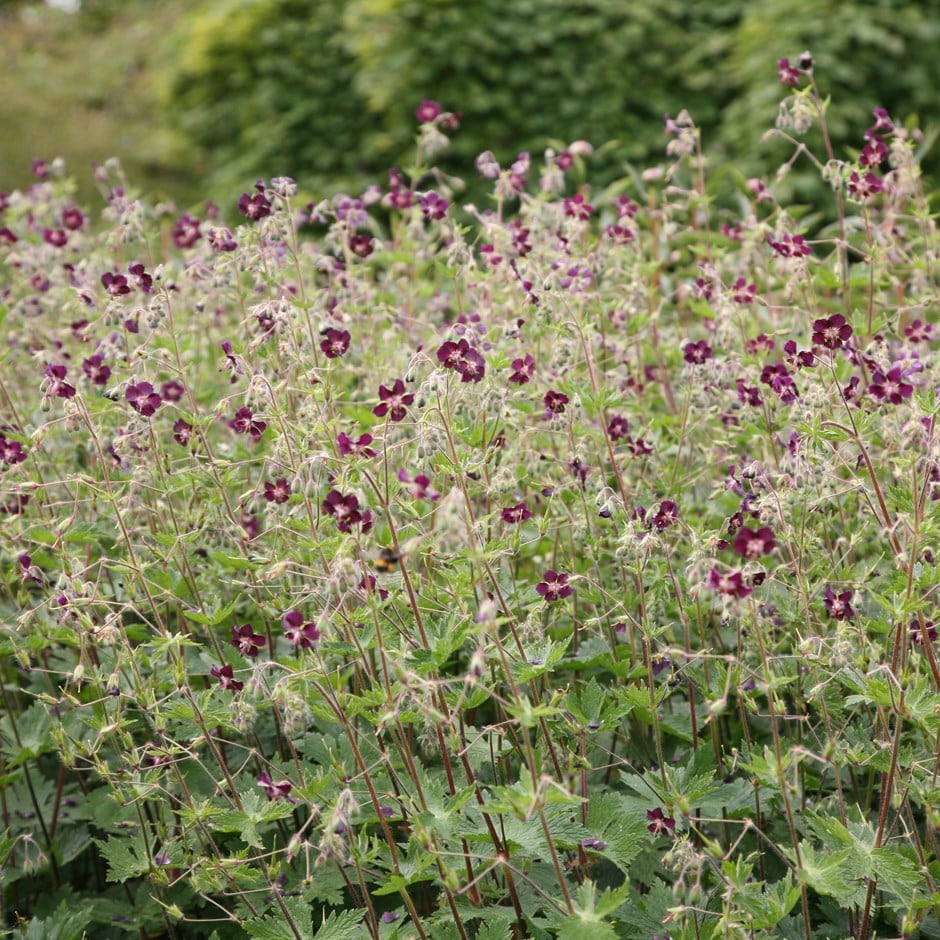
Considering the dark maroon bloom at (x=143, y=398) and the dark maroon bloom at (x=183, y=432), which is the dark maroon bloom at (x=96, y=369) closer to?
the dark maroon bloom at (x=183, y=432)

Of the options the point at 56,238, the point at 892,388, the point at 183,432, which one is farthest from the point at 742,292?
the point at 56,238

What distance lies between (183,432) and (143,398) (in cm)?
38

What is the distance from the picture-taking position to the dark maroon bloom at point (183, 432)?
10.5ft

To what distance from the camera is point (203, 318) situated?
4.37 metres

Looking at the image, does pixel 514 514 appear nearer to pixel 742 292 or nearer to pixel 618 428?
pixel 618 428

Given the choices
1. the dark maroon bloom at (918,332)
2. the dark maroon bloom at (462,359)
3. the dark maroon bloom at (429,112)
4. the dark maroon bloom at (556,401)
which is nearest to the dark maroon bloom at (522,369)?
the dark maroon bloom at (556,401)

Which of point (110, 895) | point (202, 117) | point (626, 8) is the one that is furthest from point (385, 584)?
point (202, 117)

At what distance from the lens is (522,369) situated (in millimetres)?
3213

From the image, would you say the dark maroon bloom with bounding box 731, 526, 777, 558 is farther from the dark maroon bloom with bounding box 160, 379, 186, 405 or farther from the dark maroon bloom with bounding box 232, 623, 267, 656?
the dark maroon bloom with bounding box 160, 379, 186, 405

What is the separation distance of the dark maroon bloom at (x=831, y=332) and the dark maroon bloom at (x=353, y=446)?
42.7 inches

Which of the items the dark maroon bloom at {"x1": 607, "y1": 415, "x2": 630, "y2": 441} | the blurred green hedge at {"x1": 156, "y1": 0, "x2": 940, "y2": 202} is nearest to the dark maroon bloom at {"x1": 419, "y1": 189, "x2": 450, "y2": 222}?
the dark maroon bloom at {"x1": 607, "y1": 415, "x2": 630, "y2": 441}

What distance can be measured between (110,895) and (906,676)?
2.33m

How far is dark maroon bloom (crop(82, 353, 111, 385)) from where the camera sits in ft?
11.3

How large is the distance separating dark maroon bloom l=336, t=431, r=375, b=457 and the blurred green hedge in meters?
7.96
